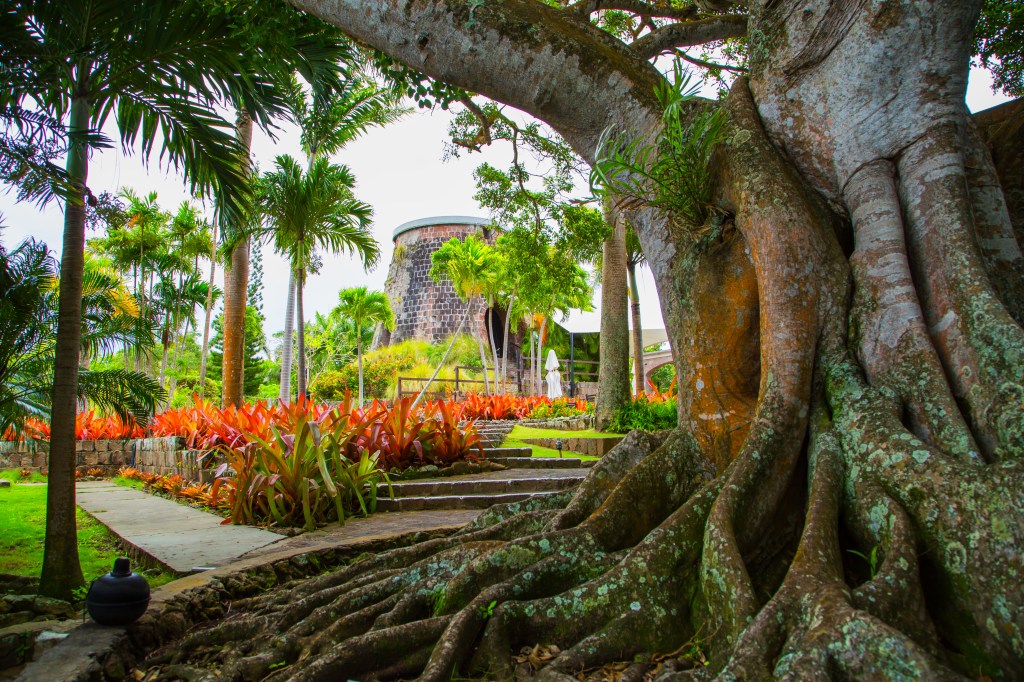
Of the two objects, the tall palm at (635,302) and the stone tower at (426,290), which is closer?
the tall palm at (635,302)

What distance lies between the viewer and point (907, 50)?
2766mm

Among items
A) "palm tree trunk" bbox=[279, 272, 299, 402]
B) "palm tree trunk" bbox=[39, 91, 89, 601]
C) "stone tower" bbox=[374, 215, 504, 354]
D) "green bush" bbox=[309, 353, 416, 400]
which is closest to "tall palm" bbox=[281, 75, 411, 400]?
"palm tree trunk" bbox=[279, 272, 299, 402]

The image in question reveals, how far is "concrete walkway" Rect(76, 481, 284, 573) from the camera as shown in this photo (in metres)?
3.63

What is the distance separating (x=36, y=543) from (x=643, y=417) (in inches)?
310

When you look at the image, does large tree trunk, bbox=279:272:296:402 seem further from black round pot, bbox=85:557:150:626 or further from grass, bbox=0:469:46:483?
black round pot, bbox=85:557:150:626

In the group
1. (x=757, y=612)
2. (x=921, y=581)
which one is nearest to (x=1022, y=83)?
(x=921, y=581)

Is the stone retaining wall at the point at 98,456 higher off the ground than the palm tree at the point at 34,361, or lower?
lower

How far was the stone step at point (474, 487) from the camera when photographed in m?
5.83

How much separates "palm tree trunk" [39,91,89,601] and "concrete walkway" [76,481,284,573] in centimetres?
52

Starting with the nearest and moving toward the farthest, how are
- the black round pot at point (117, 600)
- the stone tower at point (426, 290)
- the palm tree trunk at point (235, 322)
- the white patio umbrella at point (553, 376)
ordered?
the black round pot at point (117, 600) < the palm tree trunk at point (235, 322) < the white patio umbrella at point (553, 376) < the stone tower at point (426, 290)

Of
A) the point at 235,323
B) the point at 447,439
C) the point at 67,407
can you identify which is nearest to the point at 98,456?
the point at 235,323

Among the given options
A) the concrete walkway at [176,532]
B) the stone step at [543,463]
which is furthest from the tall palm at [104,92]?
the stone step at [543,463]

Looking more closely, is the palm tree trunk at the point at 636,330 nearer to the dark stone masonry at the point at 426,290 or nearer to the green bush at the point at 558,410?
the green bush at the point at 558,410

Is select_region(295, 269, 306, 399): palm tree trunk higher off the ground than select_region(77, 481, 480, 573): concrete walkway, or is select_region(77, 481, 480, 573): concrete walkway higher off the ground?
select_region(295, 269, 306, 399): palm tree trunk
